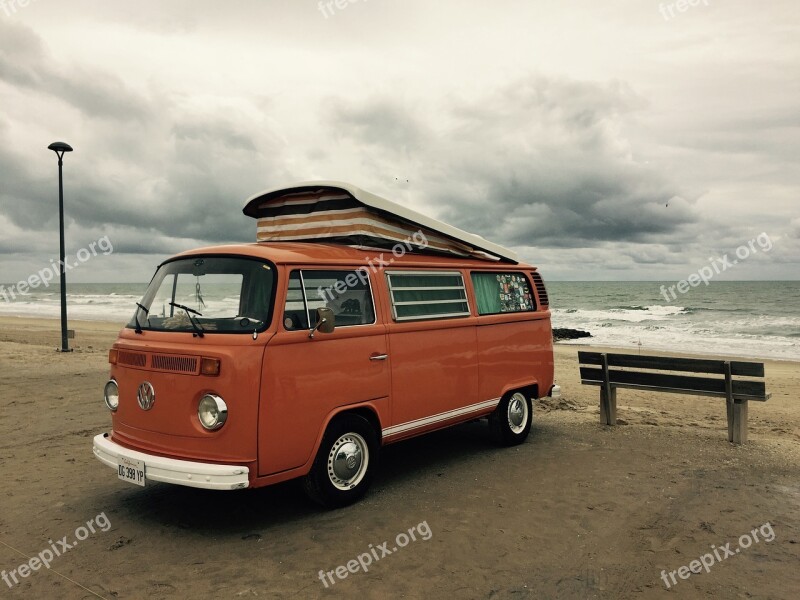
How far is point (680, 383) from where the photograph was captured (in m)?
8.09

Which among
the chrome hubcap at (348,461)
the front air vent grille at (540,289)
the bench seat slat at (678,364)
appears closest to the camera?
the chrome hubcap at (348,461)

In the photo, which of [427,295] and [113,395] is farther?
[427,295]

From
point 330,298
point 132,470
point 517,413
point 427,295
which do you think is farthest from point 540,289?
point 132,470

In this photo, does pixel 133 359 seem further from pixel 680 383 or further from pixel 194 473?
pixel 680 383

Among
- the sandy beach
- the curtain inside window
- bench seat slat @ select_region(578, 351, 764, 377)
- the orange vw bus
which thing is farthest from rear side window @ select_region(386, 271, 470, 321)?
bench seat slat @ select_region(578, 351, 764, 377)

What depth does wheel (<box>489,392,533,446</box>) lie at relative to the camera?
24.5ft

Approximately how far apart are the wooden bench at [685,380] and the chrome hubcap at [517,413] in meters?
1.56

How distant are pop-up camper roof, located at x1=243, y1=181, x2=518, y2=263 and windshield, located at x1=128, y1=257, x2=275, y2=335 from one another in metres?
1.33

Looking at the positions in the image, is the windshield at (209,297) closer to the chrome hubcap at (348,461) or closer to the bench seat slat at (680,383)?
the chrome hubcap at (348,461)

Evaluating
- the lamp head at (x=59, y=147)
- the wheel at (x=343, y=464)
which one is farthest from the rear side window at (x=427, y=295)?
the lamp head at (x=59, y=147)

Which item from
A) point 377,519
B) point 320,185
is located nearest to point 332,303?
point 320,185

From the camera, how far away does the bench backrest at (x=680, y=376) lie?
7.65 meters

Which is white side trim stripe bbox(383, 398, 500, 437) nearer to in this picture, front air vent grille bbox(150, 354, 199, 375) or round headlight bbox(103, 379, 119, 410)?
front air vent grille bbox(150, 354, 199, 375)

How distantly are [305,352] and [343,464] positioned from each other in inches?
44.5
